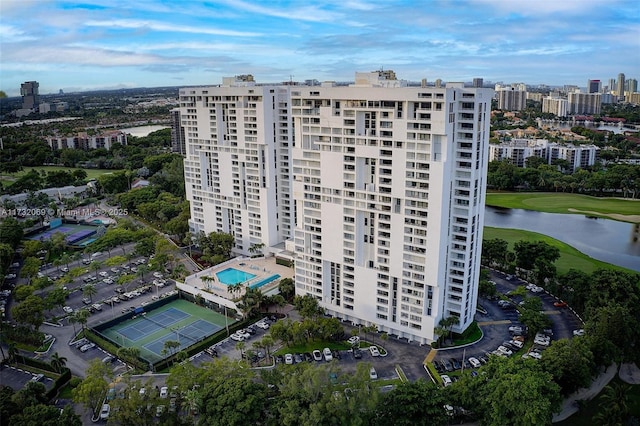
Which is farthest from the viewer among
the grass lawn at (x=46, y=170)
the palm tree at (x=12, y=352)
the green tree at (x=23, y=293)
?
the grass lawn at (x=46, y=170)

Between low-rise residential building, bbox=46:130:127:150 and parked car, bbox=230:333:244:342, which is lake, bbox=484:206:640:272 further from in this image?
low-rise residential building, bbox=46:130:127:150

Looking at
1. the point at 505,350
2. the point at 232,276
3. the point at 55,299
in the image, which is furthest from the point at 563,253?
the point at 55,299

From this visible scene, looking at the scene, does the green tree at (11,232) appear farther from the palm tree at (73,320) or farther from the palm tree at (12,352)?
the palm tree at (12,352)

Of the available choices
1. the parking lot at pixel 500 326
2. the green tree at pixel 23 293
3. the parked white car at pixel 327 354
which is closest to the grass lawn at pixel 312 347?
the parked white car at pixel 327 354

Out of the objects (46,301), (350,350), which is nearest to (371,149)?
(350,350)

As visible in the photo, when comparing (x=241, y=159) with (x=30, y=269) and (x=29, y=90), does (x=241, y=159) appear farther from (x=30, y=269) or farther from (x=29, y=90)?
(x=29, y=90)

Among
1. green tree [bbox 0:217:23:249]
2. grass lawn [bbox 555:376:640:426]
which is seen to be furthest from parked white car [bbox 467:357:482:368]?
green tree [bbox 0:217:23:249]

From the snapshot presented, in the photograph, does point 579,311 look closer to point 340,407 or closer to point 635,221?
point 340,407
